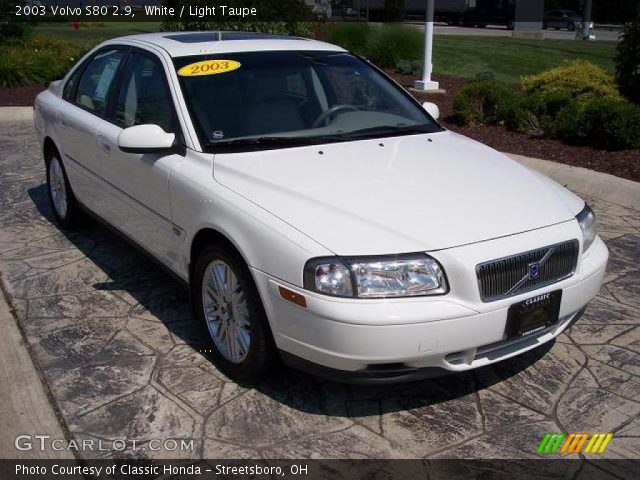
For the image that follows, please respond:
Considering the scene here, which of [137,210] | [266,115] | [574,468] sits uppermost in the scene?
[266,115]

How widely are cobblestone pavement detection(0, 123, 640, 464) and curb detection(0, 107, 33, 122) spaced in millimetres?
7416

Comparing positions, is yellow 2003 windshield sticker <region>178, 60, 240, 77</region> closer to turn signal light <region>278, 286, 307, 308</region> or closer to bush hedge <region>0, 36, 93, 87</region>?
turn signal light <region>278, 286, 307, 308</region>

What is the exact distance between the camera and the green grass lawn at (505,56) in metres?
17.1

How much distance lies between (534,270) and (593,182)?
438 cm

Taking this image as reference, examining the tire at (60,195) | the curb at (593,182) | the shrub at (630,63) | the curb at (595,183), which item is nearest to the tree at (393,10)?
the shrub at (630,63)

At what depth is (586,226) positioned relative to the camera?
3.69m

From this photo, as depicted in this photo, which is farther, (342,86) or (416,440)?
(342,86)

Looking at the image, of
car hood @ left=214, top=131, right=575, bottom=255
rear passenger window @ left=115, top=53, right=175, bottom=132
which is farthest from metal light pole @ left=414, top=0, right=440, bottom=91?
car hood @ left=214, top=131, right=575, bottom=255

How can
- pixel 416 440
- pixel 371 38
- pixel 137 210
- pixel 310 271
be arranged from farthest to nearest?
pixel 371 38 → pixel 137 210 → pixel 416 440 → pixel 310 271

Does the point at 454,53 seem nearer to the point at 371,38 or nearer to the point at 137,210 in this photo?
the point at 371,38

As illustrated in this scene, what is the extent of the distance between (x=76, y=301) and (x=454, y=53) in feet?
56.3

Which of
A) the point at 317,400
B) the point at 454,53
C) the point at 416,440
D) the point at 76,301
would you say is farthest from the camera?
the point at 454,53

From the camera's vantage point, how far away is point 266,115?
4.15 m

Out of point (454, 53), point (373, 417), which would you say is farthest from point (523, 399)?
point (454, 53)
